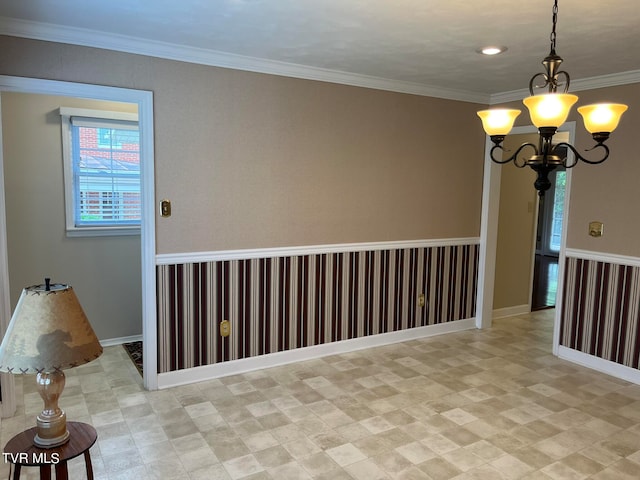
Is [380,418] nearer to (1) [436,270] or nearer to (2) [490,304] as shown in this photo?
(1) [436,270]

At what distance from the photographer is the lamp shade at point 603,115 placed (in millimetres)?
2012

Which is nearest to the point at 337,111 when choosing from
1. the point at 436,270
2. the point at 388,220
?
the point at 388,220

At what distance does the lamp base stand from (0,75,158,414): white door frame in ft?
5.17

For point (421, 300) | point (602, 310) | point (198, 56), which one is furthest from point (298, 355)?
point (602, 310)

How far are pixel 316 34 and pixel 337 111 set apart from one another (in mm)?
1162

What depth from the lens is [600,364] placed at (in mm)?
4113

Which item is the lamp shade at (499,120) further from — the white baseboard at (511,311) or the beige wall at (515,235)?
the white baseboard at (511,311)

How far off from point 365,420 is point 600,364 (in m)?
2.31

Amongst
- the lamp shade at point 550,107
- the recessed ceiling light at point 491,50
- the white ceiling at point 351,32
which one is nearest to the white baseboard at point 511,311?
the white ceiling at point 351,32

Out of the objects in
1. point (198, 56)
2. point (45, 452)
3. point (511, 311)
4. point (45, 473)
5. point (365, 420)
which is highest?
point (198, 56)

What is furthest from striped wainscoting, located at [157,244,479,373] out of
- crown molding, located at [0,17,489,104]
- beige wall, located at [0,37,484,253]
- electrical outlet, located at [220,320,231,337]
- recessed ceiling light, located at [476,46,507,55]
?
recessed ceiling light, located at [476,46,507,55]

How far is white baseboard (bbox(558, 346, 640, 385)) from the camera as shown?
3.89 meters

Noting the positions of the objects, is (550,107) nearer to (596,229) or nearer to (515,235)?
(596,229)

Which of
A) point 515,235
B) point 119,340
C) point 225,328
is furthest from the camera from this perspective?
point 515,235
